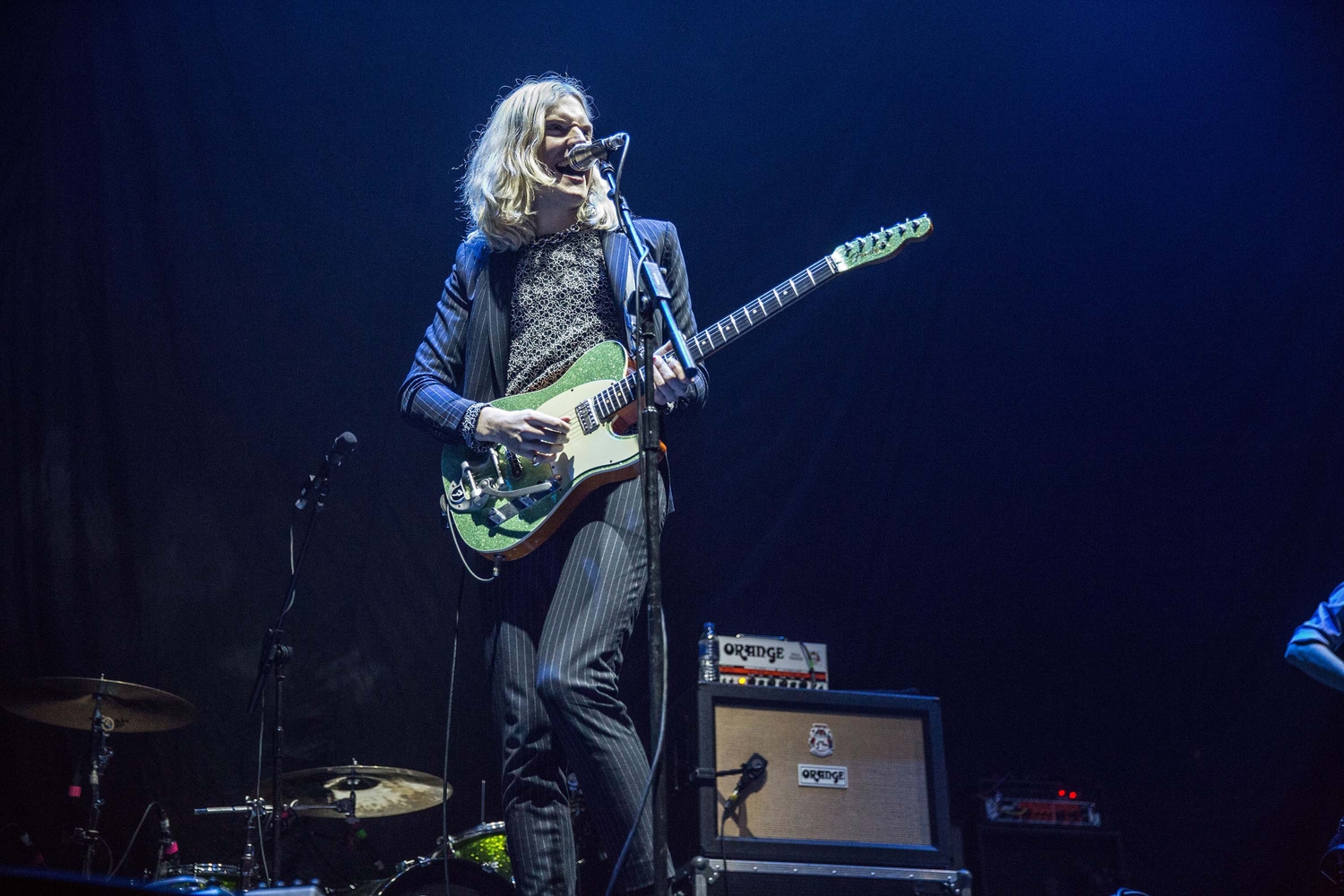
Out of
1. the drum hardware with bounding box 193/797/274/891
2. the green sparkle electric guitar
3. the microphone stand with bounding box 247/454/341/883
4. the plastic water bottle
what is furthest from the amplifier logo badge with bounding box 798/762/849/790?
the drum hardware with bounding box 193/797/274/891

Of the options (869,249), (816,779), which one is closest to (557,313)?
(869,249)

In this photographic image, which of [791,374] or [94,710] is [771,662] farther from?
[94,710]

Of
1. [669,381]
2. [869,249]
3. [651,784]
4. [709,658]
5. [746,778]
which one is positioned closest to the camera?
[651,784]

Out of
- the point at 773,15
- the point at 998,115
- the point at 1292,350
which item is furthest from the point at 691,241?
the point at 1292,350

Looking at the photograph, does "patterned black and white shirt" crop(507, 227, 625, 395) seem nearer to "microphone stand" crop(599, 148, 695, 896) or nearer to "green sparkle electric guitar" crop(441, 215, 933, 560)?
"green sparkle electric guitar" crop(441, 215, 933, 560)

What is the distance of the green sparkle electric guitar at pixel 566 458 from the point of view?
263 centimetres

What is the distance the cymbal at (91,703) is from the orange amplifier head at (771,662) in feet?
6.07

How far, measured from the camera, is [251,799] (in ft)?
12.1

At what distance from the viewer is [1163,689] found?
4.38 meters

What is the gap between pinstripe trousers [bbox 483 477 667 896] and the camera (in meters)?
2.29

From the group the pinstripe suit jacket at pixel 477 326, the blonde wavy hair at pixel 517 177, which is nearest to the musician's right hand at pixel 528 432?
the pinstripe suit jacket at pixel 477 326

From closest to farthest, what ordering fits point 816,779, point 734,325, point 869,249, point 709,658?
1. point 734,325
2. point 869,249
3. point 816,779
4. point 709,658

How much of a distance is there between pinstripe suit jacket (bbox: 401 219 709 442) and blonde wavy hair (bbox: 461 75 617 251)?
0.08 metres

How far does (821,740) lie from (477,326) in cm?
169
